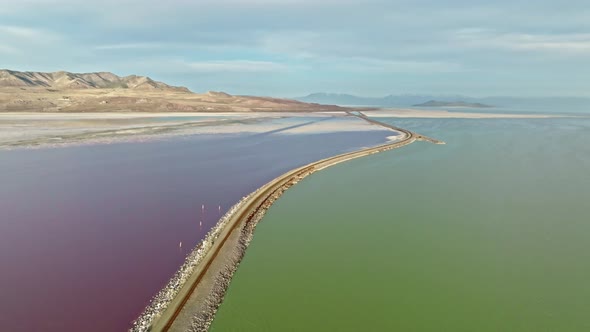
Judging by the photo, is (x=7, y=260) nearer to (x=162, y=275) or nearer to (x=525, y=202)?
(x=162, y=275)

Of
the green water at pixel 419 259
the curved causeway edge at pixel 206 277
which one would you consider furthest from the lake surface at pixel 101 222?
the green water at pixel 419 259

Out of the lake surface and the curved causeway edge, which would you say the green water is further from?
the lake surface

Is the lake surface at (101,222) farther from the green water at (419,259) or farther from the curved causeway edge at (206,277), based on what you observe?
the green water at (419,259)

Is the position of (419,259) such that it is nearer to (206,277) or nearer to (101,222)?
(206,277)

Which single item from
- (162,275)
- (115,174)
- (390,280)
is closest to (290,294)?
(390,280)

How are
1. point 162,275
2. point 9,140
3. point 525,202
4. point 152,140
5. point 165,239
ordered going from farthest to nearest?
point 152,140 < point 9,140 < point 525,202 < point 165,239 < point 162,275

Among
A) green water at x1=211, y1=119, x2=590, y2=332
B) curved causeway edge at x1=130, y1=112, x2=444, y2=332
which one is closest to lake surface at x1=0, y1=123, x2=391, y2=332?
curved causeway edge at x1=130, y1=112, x2=444, y2=332
